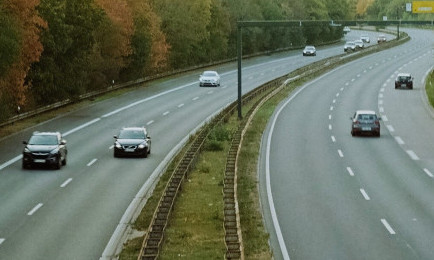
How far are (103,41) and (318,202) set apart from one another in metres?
48.3

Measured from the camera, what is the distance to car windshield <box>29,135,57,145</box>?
37.7 m

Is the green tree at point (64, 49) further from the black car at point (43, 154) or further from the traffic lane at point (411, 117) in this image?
the traffic lane at point (411, 117)

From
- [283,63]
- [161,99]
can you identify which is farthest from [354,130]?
[283,63]

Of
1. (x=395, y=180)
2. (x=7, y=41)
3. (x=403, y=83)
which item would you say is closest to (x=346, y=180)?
(x=395, y=180)

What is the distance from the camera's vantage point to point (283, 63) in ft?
366

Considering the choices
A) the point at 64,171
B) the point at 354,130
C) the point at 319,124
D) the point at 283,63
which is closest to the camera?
the point at 64,171

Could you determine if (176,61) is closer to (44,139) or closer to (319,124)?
(319,124)

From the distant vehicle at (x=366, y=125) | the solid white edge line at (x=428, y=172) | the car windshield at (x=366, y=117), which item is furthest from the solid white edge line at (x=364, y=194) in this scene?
the car windshield at (x=366, y=117)

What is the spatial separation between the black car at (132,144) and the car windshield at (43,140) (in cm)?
368

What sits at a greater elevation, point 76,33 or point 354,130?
point 76,33

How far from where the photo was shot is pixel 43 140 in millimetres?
38000

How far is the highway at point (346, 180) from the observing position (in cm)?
2444

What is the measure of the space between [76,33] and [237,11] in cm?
6525

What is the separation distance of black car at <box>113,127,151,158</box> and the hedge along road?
0.39 meters
